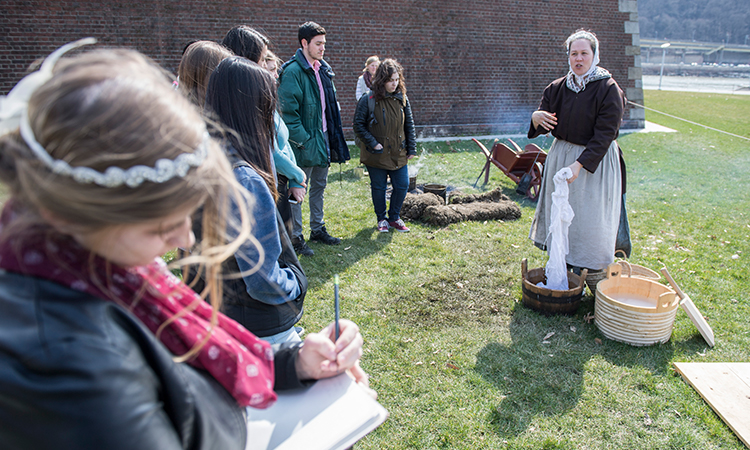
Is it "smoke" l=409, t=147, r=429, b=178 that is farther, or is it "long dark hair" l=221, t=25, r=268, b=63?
"smoke" l=409, t=147, r=429, b=178

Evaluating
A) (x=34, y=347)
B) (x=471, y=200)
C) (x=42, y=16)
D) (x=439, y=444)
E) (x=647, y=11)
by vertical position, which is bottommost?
(x=439, y=444)

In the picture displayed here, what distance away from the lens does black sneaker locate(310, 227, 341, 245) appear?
5.48 m

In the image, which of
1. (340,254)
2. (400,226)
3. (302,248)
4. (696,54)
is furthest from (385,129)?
(696,54)

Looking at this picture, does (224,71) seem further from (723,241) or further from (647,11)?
(647,11)

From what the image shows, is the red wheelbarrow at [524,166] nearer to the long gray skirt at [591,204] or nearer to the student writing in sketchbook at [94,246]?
the long gray skirt at [591,204]

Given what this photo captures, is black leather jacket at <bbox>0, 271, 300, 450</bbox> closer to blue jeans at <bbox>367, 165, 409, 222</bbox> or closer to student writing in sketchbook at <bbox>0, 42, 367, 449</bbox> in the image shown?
student writing in sketchbook at <bbox>0, 42, 367, 449</bbox>

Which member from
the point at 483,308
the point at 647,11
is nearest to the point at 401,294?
the point at 483,308

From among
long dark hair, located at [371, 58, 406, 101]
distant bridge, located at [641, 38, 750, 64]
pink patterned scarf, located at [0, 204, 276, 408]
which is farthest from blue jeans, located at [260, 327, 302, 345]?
distant bridge, located at [641, 38, 750, 64]

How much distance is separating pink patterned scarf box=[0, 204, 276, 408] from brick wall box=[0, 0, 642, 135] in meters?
11.4

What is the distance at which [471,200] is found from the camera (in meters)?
6.87

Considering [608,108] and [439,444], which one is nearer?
[439,444]

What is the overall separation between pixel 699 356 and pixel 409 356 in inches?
85.8

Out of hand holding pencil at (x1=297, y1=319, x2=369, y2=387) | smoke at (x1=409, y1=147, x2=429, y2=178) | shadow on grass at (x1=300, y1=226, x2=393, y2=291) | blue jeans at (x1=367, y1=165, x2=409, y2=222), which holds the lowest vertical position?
shadow on grass at (x1=300, y1=226, x2=393, y2=291)

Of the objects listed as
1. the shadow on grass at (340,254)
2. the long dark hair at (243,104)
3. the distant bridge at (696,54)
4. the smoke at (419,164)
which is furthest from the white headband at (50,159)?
the distant bridge at (696,54)
